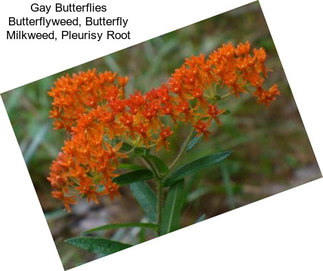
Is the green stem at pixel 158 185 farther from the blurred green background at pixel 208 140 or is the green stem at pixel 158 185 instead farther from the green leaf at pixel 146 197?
the blurred green background at pixel 208 140

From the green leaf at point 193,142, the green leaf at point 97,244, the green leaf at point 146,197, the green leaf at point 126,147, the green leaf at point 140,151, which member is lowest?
the green leaf at point 97,244

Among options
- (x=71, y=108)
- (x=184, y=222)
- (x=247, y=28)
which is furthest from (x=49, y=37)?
(x=247, y=28)

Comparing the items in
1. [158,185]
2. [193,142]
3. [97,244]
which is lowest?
[97,244]

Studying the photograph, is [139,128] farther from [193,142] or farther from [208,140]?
[208,140]

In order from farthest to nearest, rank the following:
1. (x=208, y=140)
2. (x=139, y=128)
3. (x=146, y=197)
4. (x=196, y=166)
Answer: (x=208, y=140) → (x=146, y=197) → (x=196, y=166) → (x=139, y=128)

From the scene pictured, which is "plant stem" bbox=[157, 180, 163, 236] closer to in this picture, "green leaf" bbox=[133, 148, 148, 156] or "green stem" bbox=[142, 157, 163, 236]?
"green stem" bbox=[142, 157, 163, 236]

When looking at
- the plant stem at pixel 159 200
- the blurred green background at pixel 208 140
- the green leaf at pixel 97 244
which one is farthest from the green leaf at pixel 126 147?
the blurred green background at pixel 208 140

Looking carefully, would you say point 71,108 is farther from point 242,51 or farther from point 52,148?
point 52,148

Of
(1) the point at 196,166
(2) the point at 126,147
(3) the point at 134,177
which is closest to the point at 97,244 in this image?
(3) the point at 134,177
